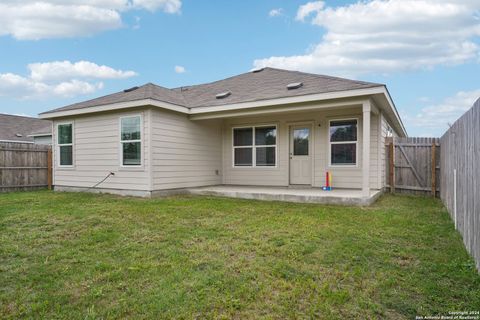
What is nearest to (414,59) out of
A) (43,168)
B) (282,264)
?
(282,264)

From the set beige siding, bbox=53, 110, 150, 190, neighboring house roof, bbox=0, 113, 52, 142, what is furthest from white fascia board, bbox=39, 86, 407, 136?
neighboring house roof, bbox=0, 113, 52, 142

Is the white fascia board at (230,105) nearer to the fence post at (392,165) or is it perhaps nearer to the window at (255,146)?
the fence post at (392,165)

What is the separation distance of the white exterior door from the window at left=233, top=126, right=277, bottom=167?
0.57 metres

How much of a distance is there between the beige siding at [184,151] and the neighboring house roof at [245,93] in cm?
49

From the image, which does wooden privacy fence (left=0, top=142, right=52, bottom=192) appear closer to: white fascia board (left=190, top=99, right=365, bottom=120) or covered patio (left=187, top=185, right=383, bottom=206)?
covered patio (left=187, top=185, right=383, bottom=206)

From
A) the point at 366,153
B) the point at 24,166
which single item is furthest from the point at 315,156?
the point at 24,166

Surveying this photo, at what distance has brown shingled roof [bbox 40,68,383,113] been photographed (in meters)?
7.79

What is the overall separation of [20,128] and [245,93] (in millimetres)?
17038

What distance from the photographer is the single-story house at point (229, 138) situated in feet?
26.5

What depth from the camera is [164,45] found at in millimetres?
12547

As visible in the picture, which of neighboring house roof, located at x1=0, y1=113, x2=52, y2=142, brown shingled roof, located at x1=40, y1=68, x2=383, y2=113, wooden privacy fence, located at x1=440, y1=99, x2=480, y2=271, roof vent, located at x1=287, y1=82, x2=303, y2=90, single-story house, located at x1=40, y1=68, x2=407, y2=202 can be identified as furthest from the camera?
neighboring house roof, located at x1=0, y1=113, x2=52, y2=142

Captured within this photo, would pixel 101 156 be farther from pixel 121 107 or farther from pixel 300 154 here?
pixel 300 154

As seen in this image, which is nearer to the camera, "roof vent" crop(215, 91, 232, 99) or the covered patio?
the covered patio

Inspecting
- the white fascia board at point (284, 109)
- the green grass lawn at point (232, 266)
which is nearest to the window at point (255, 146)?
the white fascia board at point (284, 109)
